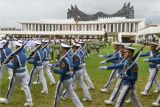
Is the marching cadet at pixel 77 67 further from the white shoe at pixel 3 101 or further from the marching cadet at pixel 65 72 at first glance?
the white shoe at pixel 3 101

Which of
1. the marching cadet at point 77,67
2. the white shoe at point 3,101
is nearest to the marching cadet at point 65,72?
the marching cadet at point 77,67

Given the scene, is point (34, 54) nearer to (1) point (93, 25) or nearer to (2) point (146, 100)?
(2) point (146, 100)

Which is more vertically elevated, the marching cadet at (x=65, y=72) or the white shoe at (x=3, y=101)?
the marching cadet at (x=65, y=72)

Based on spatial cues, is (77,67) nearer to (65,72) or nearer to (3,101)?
(65,72)

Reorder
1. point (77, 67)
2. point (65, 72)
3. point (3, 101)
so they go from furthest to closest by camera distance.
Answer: point (3, 101), point (77, 67), point (65, 72)

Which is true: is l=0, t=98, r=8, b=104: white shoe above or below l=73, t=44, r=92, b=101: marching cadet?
below

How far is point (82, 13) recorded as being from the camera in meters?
190

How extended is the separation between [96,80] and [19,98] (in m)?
6.12

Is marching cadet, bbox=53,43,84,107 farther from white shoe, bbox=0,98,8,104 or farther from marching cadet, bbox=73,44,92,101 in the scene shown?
white shoe, bbox=0,98,8,104

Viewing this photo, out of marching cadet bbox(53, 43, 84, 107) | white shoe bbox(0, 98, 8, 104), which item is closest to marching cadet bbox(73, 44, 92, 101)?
marching cadet bbox(53, 43, 84, 107)

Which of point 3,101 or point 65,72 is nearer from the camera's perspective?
point 65,72

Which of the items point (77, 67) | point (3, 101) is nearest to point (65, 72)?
point (77, 67)

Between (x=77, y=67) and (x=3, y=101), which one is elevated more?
(x=77, y=67)

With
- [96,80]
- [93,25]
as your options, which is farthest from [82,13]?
Result: [96,80]
